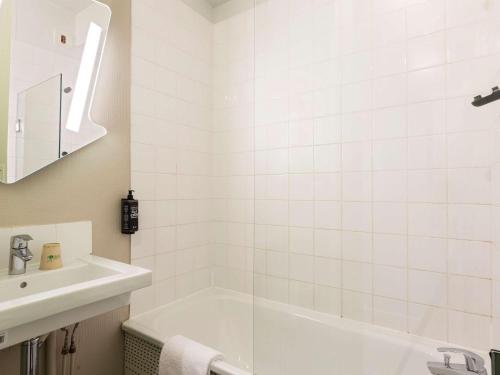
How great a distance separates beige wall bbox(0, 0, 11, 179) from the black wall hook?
185 cm

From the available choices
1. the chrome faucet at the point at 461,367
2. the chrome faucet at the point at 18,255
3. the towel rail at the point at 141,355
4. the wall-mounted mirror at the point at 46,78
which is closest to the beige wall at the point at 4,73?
the wall-mounted mirror at the point at 46,78

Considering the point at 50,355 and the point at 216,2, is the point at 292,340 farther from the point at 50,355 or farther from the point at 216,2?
the point at 216,2

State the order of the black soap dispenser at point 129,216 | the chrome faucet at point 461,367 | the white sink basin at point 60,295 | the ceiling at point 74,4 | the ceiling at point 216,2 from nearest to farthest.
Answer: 1. the white sink basin at point 60,295
2. the chrome faucet at point 461,367
3. the ceiling at point 74,4
4. the black soap dispenser at point 129,216
5. the ceiling at point 216,2

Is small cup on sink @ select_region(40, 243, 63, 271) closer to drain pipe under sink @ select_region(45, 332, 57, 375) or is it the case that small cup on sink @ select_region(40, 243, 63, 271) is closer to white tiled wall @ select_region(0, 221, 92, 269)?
white tiled wall @ select_region(0, 221, 92, 269)

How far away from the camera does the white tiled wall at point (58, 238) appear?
1131 millimetres

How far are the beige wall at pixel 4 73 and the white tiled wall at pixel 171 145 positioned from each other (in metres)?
0.55

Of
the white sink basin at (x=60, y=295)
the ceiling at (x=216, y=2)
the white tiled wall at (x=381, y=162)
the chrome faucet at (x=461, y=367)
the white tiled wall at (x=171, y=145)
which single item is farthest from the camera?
the ceiling at (x=216, y=2)

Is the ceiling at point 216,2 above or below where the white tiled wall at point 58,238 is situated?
above

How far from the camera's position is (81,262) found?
1.28 meters

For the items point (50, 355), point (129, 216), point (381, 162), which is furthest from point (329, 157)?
point (50, 355)

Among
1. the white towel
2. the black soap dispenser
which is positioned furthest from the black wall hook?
the black soap dispenser

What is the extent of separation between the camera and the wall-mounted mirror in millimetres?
1160

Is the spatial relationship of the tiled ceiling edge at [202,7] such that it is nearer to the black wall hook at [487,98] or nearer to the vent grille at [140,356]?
the black wall hook at [487,98]

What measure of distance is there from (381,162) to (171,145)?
3.91 feet
